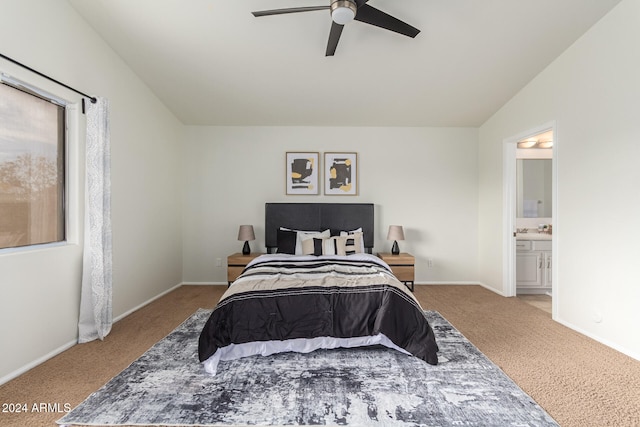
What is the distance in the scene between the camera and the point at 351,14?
7.15 feet

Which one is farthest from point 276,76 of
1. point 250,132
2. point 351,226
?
point 351,226

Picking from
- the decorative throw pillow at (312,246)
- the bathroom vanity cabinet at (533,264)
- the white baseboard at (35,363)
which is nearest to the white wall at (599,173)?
the bathroom vanity cabinet at (533,264)

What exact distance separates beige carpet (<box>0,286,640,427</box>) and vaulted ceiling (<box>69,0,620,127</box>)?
103 inches

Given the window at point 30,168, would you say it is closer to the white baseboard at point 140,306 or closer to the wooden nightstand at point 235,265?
the white baseboard at point 140,306

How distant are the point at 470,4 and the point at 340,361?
303 cm

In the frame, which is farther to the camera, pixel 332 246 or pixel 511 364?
pixel 332 246

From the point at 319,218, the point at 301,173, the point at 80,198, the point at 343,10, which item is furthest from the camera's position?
the point at 301,173

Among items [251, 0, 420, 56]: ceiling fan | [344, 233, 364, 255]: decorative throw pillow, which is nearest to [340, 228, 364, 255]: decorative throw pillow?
[344, 233, 364, 255]: decorative throw pillow

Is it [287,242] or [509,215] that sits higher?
[509,215]

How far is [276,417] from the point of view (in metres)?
1.73

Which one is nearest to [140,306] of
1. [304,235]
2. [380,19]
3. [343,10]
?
[304,235]

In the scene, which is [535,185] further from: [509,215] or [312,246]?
[312,246]

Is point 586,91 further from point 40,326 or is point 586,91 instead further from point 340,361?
point 40,326

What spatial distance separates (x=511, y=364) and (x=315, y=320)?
57.7 inches
